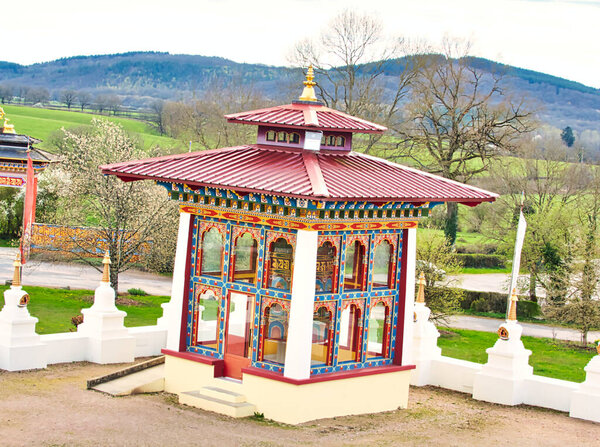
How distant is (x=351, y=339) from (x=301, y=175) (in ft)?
10.1

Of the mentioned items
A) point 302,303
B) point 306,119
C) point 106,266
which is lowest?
point 302,303

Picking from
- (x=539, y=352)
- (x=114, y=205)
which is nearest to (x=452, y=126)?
(x=539, y=352)

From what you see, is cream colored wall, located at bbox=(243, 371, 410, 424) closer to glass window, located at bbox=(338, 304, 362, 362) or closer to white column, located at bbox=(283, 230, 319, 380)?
white column, located at bbox=(283, 230, 319, 380)

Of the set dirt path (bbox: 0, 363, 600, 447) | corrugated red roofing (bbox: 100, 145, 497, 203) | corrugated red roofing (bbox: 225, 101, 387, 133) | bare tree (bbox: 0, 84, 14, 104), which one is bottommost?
dirt path (bbox: 0, 363, 600, 447)

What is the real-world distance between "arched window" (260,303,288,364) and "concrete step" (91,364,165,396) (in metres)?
2.13

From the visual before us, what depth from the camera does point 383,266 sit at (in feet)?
51.7

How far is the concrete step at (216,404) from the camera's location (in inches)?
565

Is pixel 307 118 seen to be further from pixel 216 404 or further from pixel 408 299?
pixel 216 404

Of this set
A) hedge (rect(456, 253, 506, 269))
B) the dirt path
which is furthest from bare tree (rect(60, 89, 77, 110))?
the dirt path

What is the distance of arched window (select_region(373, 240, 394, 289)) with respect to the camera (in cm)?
1563

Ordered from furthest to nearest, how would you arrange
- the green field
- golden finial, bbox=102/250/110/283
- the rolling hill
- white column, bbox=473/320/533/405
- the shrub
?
the rolling hill < the green field < the shrub < golden finial, bbox=102/250/110/283 < white column, bbox=473/320/533/405

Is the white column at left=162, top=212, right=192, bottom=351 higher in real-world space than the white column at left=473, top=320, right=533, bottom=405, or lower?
higher

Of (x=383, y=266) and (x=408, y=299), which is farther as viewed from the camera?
(x=408, y=299)

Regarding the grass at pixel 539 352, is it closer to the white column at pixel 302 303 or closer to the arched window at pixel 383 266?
the arched window at pixel 383 266
